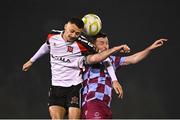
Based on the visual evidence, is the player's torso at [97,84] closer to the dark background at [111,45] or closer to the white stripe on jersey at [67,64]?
the white stripe on jersey at [67,64]

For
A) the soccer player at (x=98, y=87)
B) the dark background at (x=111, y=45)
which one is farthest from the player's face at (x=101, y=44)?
the dark background at (x=111, y=45)

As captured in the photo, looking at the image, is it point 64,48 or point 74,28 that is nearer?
point 74,28

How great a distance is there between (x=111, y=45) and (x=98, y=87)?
169cm

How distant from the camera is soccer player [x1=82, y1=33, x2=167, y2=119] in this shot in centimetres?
348

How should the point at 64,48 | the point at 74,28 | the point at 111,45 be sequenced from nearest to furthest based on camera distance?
the point at 74,28 < the point at 64,48 < the point at 111,45

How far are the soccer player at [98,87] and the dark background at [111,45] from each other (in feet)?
5.11

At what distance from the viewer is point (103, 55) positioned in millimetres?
3361

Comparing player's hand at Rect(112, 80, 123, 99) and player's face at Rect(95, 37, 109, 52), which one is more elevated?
player's face at Rect(95, 37, 109, 52)

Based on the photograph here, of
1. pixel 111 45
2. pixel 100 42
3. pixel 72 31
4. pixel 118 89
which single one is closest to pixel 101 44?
pixel 100 42

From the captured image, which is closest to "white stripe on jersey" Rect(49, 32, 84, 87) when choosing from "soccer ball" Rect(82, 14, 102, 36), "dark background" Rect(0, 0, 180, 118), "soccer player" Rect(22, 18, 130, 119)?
"soccer player" Rect(22, 18, 130, 119)

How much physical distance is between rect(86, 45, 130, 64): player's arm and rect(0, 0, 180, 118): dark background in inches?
68.8

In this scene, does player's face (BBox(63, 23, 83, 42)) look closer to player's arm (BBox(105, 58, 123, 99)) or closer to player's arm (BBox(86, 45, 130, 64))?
player's arm (BBox(86, 45, 130, 64))

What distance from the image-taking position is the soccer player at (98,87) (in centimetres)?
348

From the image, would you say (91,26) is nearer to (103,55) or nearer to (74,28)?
(74,28)
